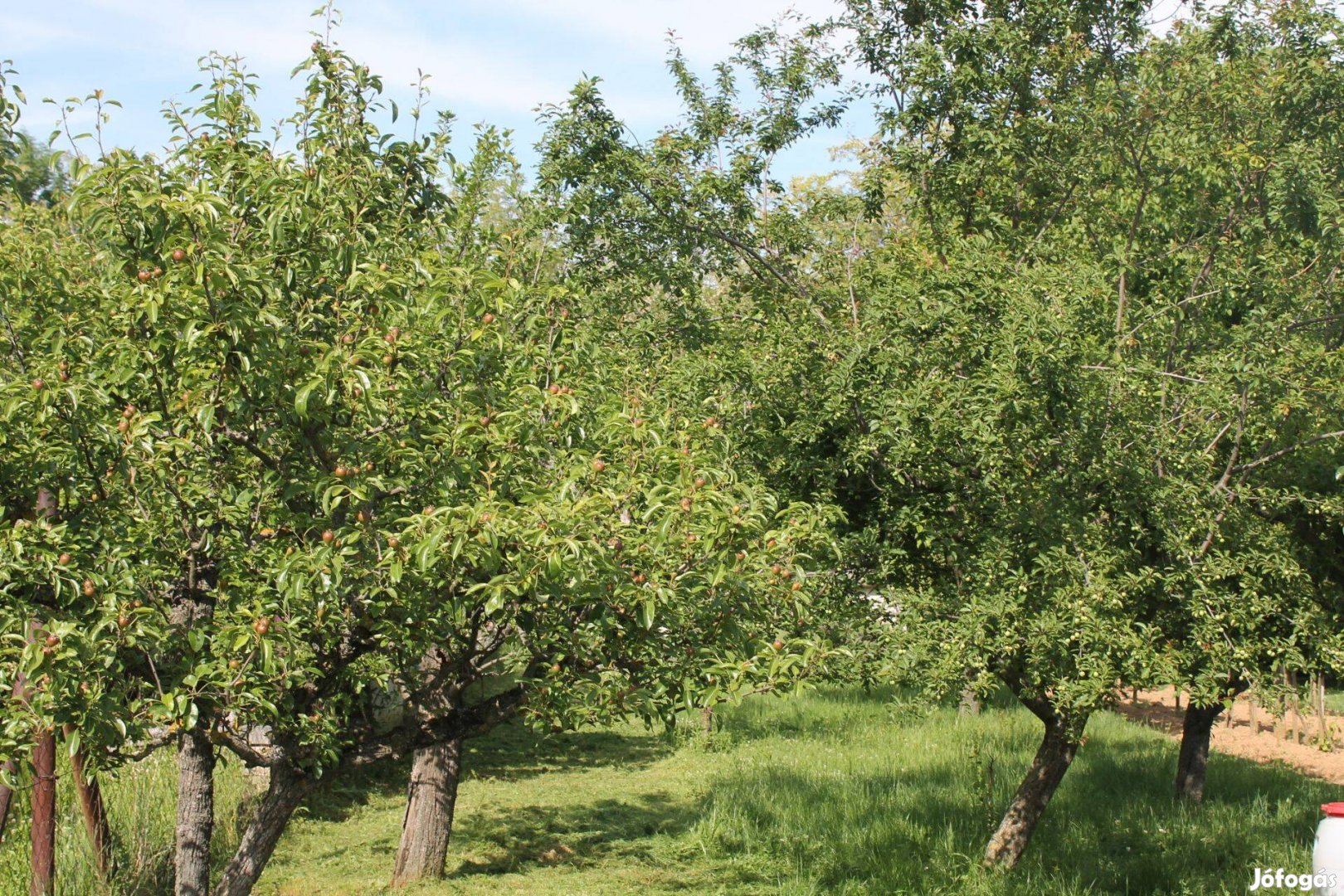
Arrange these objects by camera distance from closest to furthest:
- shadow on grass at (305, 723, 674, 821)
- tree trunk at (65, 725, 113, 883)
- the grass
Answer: tree trunk at (65, 725, 113, 883) < the grass < shadow on grass at (305, 723, 674, 821)

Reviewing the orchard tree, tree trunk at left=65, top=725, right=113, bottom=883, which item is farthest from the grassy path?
the orchard tree

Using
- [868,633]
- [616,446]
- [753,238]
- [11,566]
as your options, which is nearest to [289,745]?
[11,566]

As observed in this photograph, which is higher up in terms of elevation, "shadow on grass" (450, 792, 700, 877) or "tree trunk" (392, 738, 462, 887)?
"tree trunk" (392, 738, 462, 887)

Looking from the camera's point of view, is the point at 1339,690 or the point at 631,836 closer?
the point at 631,836

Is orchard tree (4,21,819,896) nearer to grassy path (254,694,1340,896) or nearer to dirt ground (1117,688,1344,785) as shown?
grassy path (254,694,1340,896)

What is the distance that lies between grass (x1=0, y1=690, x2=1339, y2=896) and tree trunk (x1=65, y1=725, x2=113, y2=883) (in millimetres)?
215

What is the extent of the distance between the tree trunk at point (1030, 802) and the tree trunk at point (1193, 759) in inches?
126

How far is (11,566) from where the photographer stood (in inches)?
160

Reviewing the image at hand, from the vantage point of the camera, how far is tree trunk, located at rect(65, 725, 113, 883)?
7.49m

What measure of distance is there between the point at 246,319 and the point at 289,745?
241cm

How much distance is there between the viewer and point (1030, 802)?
9.00 metres

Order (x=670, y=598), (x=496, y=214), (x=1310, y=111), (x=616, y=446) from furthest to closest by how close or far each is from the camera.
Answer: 1. (x=496, y=214)
2. (x=1310, y=111)
3. (x=616, y=446)
4. (x=670, y=598)

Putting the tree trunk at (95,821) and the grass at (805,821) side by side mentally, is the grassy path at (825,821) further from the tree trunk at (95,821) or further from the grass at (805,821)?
the tree trunk at (95,821)

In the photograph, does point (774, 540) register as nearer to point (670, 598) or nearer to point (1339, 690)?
point (670, 598)
